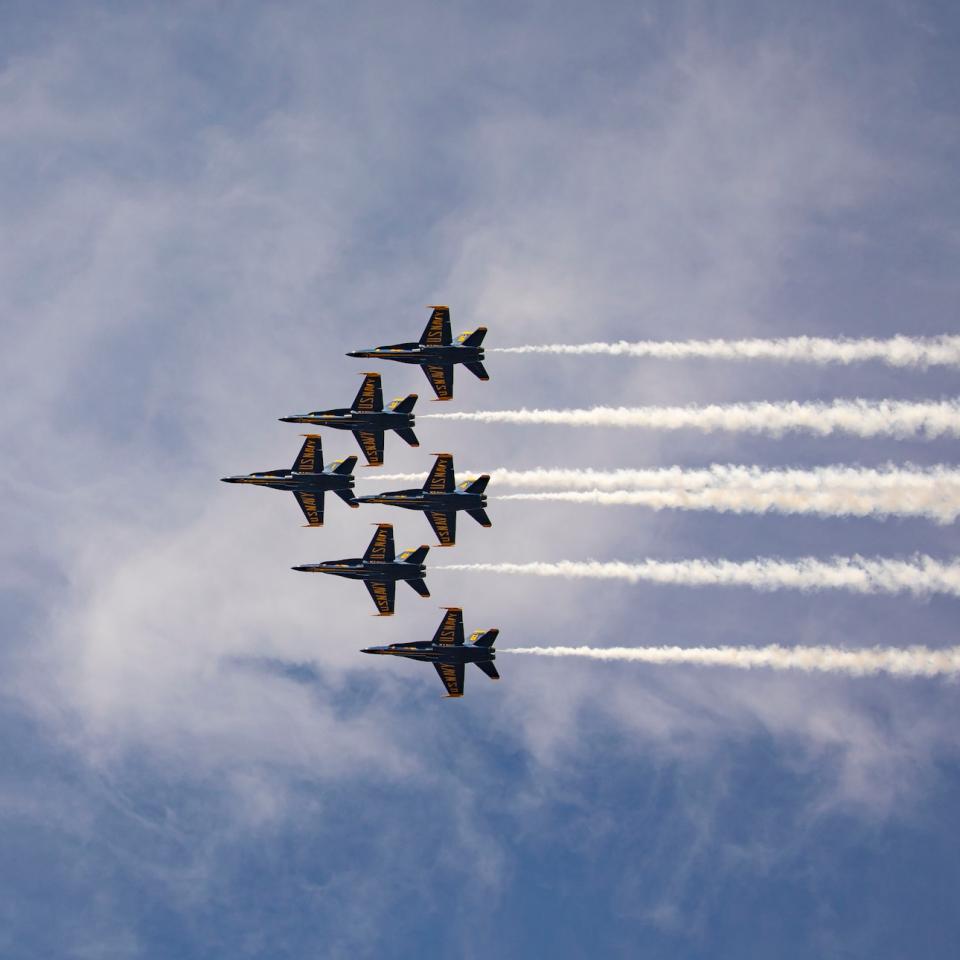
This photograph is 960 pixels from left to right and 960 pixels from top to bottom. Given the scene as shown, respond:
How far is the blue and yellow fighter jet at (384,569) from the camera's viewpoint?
164 meters

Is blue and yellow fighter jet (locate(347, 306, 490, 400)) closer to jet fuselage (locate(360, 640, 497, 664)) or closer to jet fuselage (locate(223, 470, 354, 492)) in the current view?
jet fuselage (locate(223, 470, 354, 492))

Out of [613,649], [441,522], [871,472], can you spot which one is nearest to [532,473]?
[441,522]

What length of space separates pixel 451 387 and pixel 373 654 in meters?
27.6

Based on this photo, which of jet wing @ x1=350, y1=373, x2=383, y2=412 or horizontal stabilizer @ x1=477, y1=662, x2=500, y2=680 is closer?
horizontal stabilizer @ x1=477, y1=662, x2=500, y2=680

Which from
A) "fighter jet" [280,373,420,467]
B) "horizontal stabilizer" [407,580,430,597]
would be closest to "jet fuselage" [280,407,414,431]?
"fighter jet" [280,373,420,467]

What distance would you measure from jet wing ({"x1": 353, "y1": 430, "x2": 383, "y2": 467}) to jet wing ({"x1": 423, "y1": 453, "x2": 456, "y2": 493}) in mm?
8826

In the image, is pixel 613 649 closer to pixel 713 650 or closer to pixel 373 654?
pixel 713 650

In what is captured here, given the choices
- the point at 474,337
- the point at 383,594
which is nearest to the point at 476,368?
the point at 474,337

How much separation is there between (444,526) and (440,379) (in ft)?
47.3

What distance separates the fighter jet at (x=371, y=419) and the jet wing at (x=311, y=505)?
6.46 metres

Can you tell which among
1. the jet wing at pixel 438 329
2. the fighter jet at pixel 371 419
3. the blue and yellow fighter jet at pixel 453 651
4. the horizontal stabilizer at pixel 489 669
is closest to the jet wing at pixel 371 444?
the fighter jet at pixel 371 419

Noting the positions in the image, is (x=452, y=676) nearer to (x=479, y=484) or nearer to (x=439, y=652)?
(x=439, y=652)

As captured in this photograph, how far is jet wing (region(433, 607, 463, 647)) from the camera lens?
15888 cm

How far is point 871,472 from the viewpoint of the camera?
13825cm
